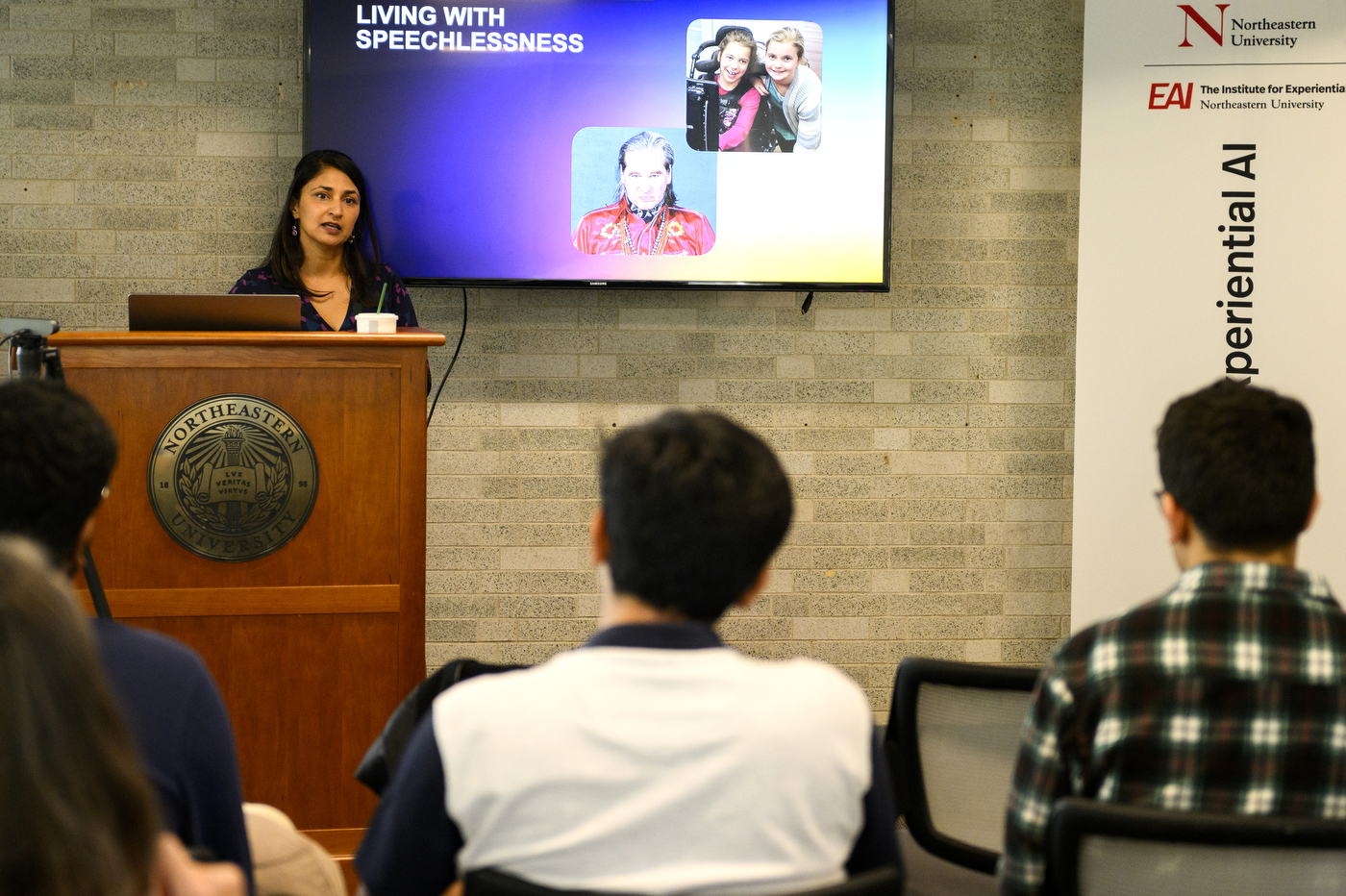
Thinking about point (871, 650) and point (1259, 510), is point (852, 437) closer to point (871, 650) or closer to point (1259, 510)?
A: point (871, 650)

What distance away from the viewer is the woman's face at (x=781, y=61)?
3.60m

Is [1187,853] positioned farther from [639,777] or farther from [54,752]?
[54,752]

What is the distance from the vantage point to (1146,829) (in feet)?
3.14

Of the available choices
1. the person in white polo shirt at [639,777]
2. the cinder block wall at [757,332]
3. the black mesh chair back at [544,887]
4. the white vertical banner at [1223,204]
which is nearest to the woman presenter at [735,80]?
the cinder block wall at [757,332]

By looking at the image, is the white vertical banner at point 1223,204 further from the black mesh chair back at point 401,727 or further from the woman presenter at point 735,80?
the black mesh chair back at point 401,727

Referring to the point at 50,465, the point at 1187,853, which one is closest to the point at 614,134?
the point at 50,465

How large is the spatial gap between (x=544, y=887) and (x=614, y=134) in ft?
9.94

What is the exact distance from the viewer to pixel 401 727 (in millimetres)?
1440

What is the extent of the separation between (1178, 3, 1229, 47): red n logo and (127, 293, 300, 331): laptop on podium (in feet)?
9.01

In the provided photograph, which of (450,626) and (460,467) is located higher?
(460,467)

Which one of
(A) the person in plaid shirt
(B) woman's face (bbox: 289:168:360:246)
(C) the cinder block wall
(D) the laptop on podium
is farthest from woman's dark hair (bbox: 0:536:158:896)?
(C) the cinder block wall

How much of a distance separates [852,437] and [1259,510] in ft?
8.93

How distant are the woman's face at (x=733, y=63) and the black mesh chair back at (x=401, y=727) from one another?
255cm

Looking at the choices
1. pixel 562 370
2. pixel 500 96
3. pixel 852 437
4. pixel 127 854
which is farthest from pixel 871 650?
pixel 127 854
